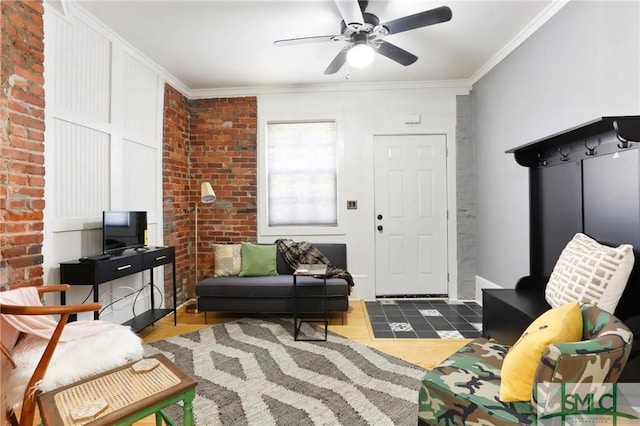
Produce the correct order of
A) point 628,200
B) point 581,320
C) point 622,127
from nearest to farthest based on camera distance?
point 581,320 < point 622,127 < point 628,200

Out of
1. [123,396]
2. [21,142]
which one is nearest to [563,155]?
[123,396]

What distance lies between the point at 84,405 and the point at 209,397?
923 mm

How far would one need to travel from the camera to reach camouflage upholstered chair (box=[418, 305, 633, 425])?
1136mm

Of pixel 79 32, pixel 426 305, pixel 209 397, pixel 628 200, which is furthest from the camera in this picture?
pixel 426 305

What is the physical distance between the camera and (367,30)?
2.44 meters

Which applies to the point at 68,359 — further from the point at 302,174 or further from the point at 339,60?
the point at 302,174

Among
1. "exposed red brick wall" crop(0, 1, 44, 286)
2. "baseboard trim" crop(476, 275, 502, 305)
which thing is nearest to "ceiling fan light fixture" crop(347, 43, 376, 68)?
"exposed red brick wall" crop(0, 1, 44, 286)

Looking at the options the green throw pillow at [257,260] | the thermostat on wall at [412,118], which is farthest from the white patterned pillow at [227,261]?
the thermostat on wall at [412,118]

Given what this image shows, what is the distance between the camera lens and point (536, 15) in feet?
8.63

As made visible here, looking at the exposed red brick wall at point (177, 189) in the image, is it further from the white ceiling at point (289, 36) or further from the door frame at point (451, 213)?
the door frame at point (451, 213)

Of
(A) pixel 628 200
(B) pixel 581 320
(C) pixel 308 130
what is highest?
(C) pixel 308 130

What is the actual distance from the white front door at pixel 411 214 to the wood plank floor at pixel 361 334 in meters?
0.71

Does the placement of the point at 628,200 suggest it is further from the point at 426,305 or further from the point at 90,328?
the point at 90,328

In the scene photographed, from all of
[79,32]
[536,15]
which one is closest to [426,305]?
[536,15]
